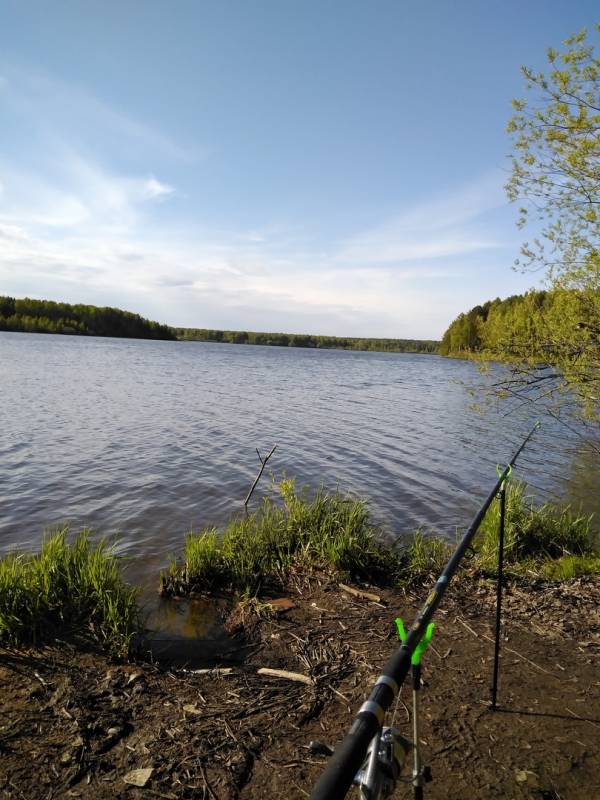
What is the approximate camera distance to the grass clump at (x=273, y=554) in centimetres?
729

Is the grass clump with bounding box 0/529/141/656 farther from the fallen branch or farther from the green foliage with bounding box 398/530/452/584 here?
the green foliage with bounding box 398/530/452/584

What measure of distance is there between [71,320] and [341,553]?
138073 mm

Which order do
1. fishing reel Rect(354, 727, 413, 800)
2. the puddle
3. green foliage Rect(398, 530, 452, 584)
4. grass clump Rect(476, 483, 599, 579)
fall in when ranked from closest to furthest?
fishing reel Rect(354, 727, 413, 800) < the puddle < green foliage Rect(398, 530, 452, 584) < grass clump Rect(476, 483, 599, 579)

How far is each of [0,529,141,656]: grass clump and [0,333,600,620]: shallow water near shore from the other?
1710mm

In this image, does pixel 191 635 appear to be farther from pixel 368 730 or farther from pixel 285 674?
pixel 368 730

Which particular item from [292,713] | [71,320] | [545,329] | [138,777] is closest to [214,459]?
[545,329]

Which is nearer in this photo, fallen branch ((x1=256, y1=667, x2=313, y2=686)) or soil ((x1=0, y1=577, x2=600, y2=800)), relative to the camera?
soil ((x1=0, y1=577, x2=600, y2=800))

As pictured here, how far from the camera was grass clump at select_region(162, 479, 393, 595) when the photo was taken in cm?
729

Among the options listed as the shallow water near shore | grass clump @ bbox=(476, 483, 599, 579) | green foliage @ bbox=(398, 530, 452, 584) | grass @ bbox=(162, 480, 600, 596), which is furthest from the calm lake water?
green foliage @ bbox=(398, 530, 452, 584)

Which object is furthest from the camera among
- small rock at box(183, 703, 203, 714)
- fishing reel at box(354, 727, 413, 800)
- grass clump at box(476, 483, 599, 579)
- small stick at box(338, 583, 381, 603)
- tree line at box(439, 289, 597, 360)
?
tree line at box(439, 289, 597, 360)

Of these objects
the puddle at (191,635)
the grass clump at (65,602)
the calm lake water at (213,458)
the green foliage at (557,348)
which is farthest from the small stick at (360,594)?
the green foliage at (557,348)

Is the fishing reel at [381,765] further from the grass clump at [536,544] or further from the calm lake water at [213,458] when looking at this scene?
the calm lake water at [213,458]

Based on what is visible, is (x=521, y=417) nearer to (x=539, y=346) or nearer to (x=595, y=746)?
(x=539, y=346)

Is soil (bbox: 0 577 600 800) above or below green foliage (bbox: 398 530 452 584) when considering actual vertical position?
above
